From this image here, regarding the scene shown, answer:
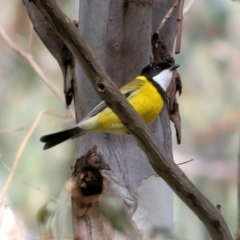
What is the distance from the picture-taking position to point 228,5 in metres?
3.55

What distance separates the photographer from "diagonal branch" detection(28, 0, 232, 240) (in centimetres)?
102

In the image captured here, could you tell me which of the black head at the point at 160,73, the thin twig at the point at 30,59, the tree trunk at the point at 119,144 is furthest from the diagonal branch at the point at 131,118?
the thin twig at the point at 30,59

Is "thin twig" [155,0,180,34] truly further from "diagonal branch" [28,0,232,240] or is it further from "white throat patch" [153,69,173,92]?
"diagonal branch" [28,0,232,240]

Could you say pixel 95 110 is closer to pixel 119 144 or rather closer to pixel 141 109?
pixel 119 144

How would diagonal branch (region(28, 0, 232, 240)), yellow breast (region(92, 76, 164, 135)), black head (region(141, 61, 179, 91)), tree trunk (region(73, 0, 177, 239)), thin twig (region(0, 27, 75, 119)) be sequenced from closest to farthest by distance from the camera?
diagonal branch (region(28, 0, 232, 240)) → tree trunk (region(73, 0, 177, 239)) → yellow breast (region(92, 76, 164, 135)) → black head (region(141, 61, 179, 91)) → thin twig (region(0, 27, 75, 119))

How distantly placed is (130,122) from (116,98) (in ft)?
0.19

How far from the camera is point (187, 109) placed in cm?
371

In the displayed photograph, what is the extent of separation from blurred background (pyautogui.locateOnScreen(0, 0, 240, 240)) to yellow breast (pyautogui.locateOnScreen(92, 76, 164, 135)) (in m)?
1.03

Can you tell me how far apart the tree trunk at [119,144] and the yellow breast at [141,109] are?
3cm

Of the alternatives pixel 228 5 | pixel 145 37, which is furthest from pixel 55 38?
pixel 228 5

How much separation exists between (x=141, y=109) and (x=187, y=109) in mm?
1964

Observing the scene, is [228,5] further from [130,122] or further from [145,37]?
[130,122]

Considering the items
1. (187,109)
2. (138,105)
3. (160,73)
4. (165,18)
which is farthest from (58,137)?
(187,109)

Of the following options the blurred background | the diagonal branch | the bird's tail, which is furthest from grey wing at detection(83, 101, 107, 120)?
the blurred background
